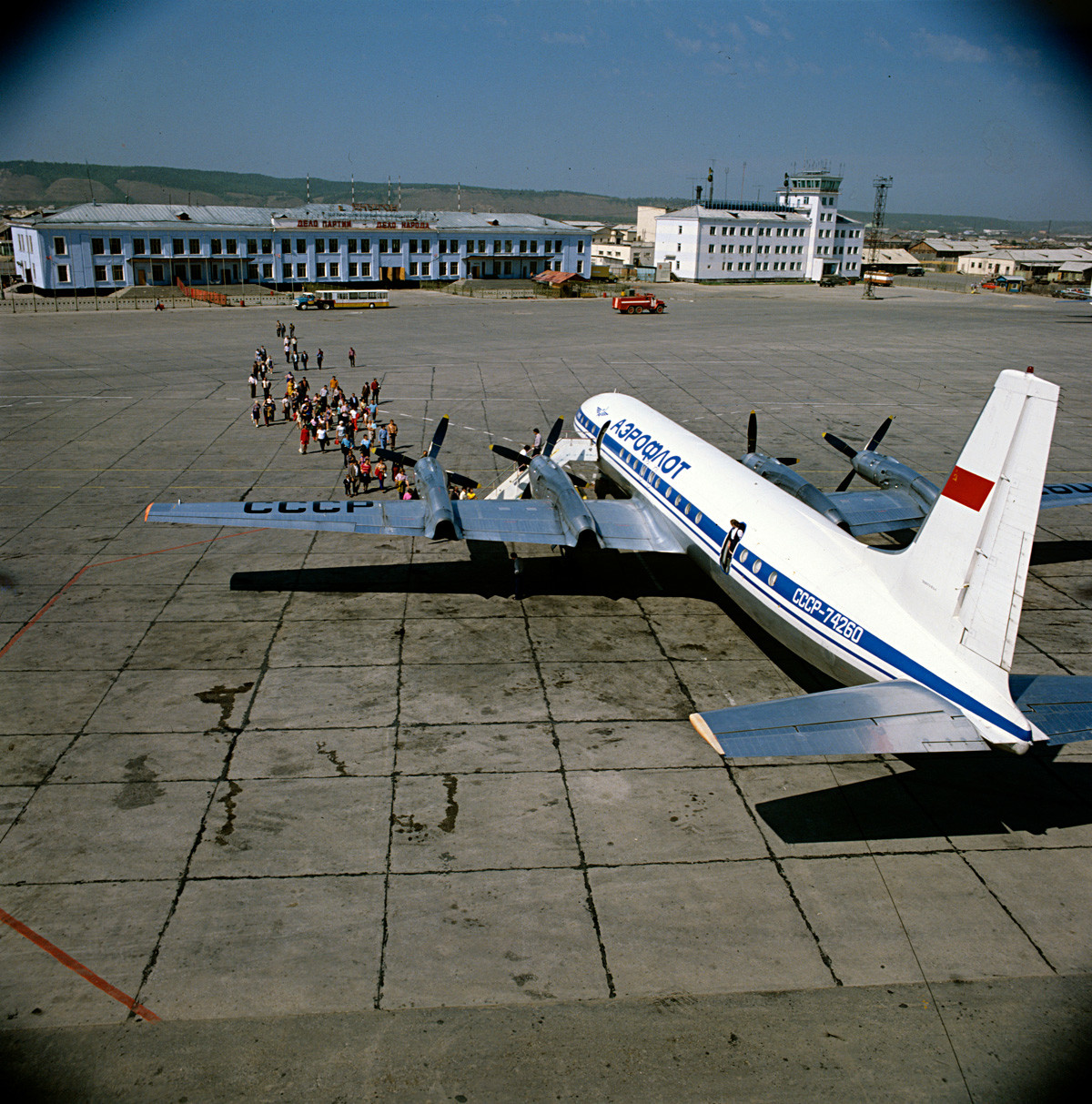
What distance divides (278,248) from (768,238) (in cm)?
8711

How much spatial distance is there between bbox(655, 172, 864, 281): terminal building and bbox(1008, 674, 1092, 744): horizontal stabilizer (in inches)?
5642

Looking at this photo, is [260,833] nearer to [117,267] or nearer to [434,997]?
[434,997]

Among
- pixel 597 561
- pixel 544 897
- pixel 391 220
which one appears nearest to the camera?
pixel 544 897

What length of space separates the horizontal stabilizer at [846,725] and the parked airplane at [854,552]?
3 centimetres

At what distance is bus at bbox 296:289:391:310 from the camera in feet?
330

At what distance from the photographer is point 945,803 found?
17078 mm

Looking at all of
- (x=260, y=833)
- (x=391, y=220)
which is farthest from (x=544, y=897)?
(x=391, y=220)

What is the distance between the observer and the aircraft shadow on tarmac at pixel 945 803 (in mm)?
16234

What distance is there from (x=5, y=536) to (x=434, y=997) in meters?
25.4

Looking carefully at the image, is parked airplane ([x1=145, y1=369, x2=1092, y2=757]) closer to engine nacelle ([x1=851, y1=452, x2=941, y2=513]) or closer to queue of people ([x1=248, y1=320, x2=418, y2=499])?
engine nacelle ([x1=851, y1=452, x2=941, y2=513])

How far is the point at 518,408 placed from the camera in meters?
50.5

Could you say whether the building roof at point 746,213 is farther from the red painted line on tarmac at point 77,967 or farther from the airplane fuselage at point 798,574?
the red painted line on tarmac at point 77,967

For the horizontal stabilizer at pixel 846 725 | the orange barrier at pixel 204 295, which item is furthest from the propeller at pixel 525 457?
the orange barrier at pixel 204 295

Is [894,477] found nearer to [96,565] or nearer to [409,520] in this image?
[409,520]
